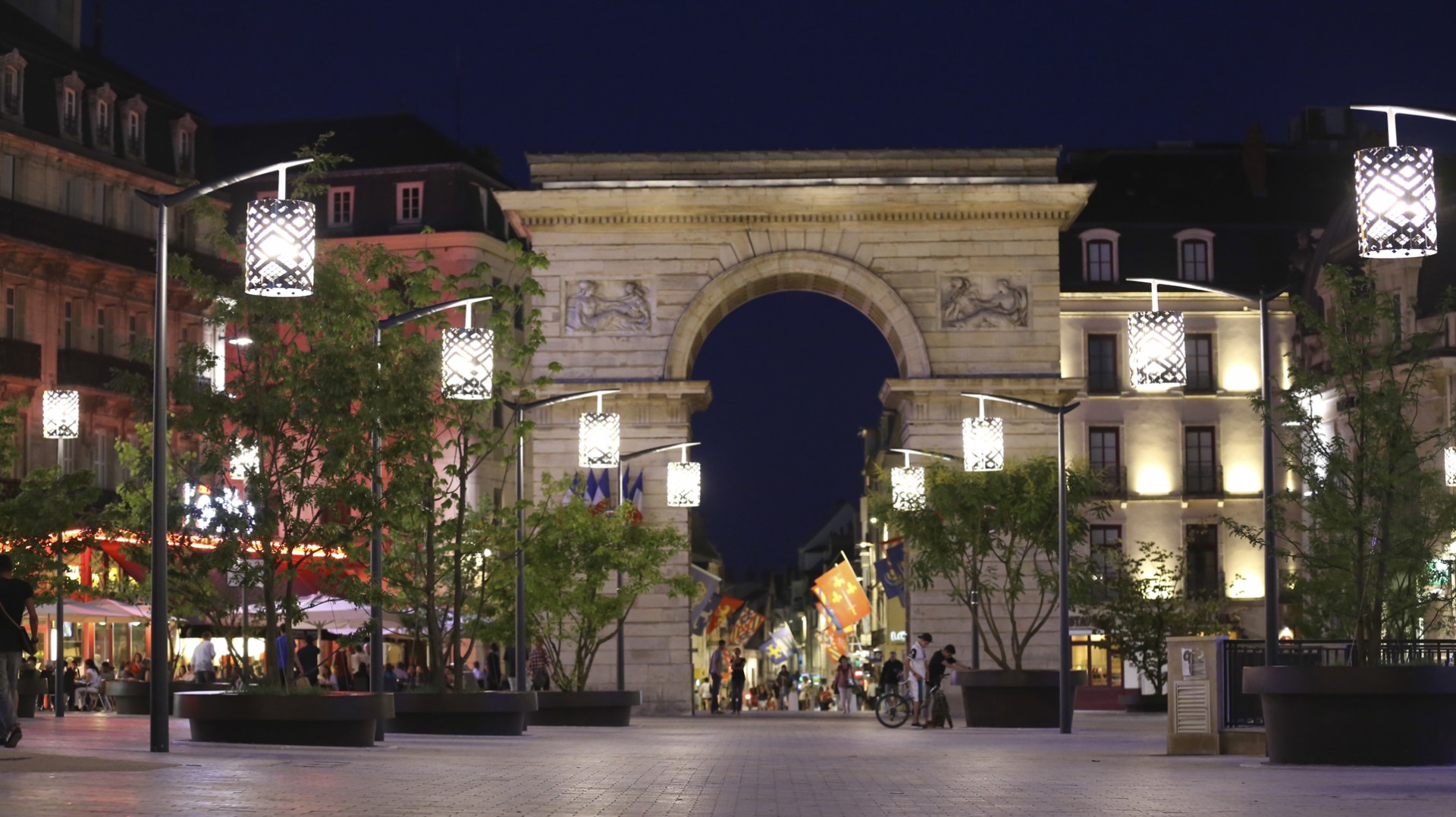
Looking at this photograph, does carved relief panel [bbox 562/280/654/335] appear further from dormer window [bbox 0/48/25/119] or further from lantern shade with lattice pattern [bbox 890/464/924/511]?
dormer window [bbox 0/48/25/119]

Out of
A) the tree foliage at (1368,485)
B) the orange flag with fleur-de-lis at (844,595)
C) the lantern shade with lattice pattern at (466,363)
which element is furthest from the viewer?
the orange flag with fleur-de-lis at (844,595)

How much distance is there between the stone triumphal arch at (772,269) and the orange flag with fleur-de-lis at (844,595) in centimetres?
814

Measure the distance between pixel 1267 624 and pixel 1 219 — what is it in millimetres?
40193

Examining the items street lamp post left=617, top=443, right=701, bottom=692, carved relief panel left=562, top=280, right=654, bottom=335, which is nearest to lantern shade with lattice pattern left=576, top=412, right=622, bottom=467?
street lamp post left=617, top=443, right=701, bottom=692

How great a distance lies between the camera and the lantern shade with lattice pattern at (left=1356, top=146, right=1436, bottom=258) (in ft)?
63.3

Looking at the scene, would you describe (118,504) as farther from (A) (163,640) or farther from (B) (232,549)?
(A) (163,640)

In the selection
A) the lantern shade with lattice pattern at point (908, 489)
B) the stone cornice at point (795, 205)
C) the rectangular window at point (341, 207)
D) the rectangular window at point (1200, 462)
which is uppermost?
the rectangular window at point (341, 207)

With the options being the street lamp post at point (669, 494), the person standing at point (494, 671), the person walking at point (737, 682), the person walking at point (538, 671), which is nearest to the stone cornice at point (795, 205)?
the street lamp post at point (669, 494)

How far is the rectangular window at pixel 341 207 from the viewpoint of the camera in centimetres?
7806

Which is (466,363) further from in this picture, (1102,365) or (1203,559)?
(1203,559)

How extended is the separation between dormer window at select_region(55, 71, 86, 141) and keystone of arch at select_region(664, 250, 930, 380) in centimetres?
1837

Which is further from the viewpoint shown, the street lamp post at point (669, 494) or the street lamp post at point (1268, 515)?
the street lamp post at point (669, 494)

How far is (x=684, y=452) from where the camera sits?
57344mm

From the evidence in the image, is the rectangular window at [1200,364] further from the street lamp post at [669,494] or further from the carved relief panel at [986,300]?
the street lamp post at [669,494]
